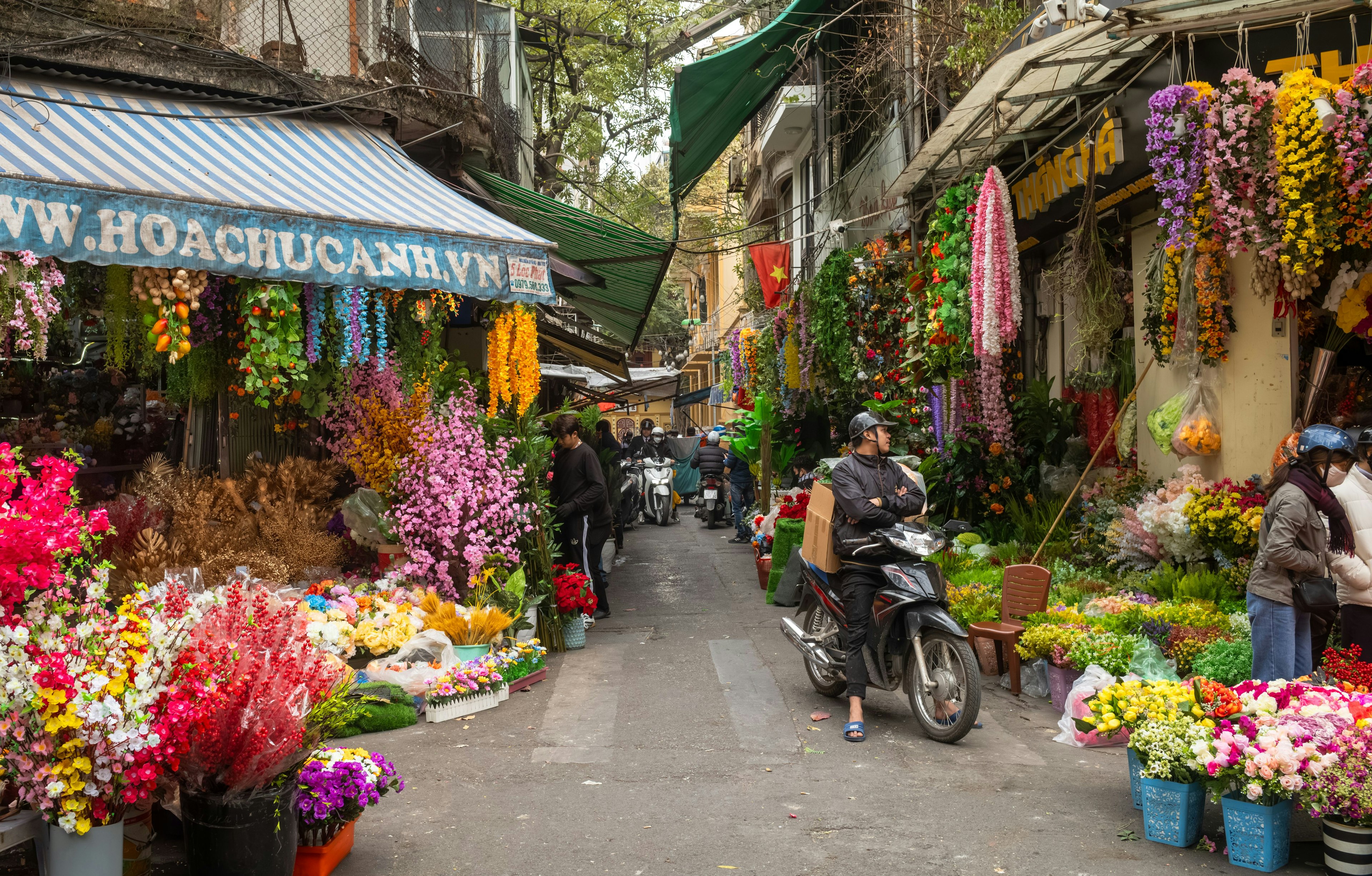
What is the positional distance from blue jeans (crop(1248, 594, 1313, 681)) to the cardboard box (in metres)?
2.40

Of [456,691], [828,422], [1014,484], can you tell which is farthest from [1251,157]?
[828,422]

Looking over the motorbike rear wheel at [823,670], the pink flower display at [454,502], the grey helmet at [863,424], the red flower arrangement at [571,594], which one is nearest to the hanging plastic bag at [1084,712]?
the motorbike rear wheel at [823,670]

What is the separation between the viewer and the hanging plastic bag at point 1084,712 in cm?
598

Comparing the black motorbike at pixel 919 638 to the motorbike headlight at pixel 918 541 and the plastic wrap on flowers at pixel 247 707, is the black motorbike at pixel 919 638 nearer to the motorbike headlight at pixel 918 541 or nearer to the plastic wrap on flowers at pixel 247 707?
the motorbike headlight at pixel 918 541

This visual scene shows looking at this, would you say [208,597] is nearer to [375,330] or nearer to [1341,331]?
[375,330]

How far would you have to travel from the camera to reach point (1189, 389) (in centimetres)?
810

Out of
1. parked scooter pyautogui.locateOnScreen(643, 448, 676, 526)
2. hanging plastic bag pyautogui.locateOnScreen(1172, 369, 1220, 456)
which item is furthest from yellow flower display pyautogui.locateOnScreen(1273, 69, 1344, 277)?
parked scooter pyautogui.locateOnScreen(643, 448, 676, 526)

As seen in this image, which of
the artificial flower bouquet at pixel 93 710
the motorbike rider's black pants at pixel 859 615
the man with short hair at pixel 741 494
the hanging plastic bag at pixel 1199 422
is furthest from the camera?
the man with short hair at pixel 741 494

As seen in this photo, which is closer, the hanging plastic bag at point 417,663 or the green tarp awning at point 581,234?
the hanging plastic bag at point 417,663

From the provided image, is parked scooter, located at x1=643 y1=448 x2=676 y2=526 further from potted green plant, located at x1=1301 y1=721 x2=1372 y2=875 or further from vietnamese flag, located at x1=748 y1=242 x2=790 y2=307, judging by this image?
potted green plant, located at x1=1301 y1=721 x2=1372 y2=875

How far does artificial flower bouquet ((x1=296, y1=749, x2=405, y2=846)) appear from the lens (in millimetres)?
4109

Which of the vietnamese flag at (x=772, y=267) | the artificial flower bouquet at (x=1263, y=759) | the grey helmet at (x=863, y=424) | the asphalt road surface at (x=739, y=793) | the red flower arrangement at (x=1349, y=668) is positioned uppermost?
the vietnamese flag at (x=772, y=267)

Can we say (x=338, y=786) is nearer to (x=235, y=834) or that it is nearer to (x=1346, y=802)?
(x=235, y=834)

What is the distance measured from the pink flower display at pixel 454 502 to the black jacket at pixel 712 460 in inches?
475
